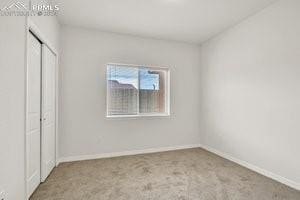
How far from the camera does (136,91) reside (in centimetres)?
408

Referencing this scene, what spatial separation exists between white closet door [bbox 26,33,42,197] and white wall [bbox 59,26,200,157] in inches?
38.9

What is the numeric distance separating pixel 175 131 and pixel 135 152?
3.74ft

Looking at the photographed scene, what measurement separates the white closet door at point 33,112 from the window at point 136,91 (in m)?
1.54

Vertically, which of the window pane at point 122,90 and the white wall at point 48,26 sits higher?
the white wall at point 48,26

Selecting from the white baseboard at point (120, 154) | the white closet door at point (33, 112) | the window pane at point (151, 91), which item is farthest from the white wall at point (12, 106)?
the window pane at point (151, 91)

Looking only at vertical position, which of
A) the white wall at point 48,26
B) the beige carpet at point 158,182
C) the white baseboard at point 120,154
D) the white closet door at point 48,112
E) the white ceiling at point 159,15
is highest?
the white ceiling at point 159,15

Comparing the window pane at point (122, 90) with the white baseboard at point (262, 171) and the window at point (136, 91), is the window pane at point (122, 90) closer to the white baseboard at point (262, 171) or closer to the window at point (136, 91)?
the window at point (136, 91)

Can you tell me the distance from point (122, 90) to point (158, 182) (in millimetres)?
2163

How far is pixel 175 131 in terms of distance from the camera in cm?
432

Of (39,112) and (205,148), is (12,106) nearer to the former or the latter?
(39,112)
